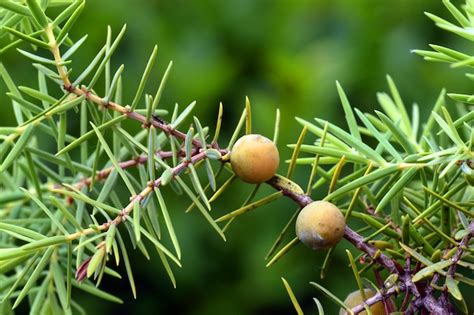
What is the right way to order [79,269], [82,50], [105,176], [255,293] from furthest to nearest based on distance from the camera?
1. [82,50]
2. [255,293]
3. [105,176]
4. [79,269]

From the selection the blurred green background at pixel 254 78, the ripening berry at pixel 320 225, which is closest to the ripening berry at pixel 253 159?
the ripening berry at pixel 320 225

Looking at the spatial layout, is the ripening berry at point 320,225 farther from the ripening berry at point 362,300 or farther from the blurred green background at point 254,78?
the blurred green background at point 254,78

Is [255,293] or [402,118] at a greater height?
[402,118]

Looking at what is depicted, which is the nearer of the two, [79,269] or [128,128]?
[79,269]

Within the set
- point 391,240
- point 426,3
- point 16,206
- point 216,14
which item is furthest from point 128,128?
point 391,240

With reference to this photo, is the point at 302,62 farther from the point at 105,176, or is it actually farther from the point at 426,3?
the point at 105,176

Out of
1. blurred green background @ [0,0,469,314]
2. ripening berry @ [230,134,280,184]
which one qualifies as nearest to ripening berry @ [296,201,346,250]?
ripening berry @ [230,134,280,184]

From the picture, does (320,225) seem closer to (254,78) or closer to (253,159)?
(253,159)
